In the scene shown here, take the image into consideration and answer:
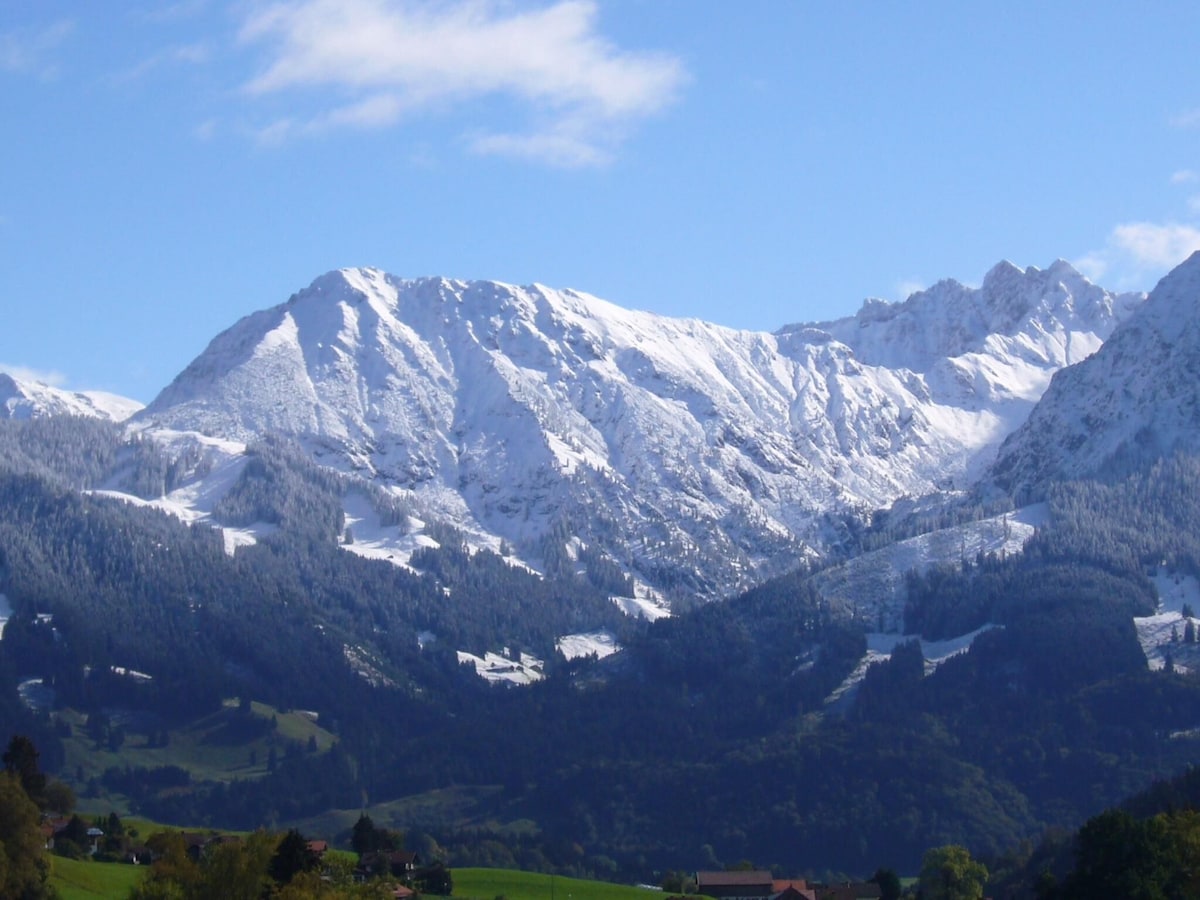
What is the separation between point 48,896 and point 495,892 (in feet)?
183

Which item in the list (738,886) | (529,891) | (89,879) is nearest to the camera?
(89,879)

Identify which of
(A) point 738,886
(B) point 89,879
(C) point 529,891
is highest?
(B) point 89,879

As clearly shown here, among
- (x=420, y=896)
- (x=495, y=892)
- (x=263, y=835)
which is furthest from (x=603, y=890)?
(x=263, y=835)

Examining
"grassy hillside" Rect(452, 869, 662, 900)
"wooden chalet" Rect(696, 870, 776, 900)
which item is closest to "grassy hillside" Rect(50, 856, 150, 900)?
"grassy hillside" Rect(452, 869, 662, 900)

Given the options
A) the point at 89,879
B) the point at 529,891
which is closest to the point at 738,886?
the point at 529,891

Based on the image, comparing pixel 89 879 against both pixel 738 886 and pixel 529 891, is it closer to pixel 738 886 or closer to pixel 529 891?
pixel 529 891

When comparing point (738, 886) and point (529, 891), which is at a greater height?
point (529, 891)

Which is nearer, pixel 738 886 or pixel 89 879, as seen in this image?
pixel 89 879

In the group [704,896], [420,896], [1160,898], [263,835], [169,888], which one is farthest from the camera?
[704,896]

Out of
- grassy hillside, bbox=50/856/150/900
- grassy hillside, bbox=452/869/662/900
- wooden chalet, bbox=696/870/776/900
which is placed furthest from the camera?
wooden chalet, bbox=696/870/776/900

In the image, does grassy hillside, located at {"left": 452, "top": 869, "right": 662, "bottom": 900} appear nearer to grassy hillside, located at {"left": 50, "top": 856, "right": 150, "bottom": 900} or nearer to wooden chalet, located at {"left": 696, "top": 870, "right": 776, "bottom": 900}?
wooden chalet, located at {"left": 696, "top": 870, "right": 776, "bottom": 900}

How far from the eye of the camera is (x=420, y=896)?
573ft

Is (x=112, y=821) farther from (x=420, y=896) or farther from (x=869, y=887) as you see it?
(x=869, y=887)

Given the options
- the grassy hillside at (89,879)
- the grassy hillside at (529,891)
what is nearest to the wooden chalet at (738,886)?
the grassy hillside at (529,891)
